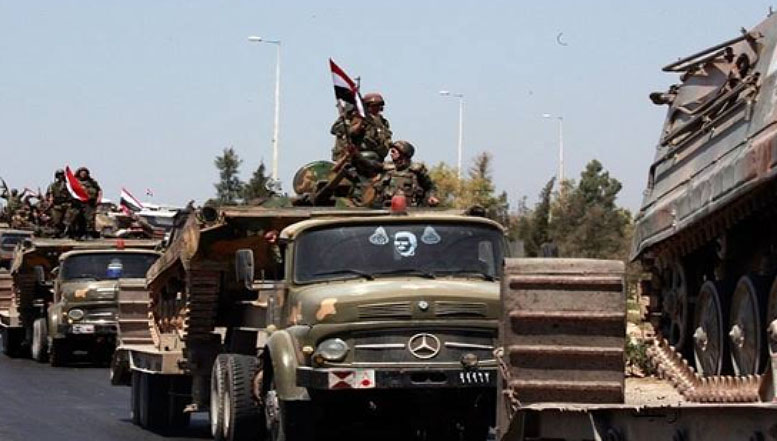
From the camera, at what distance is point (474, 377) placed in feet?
42.6

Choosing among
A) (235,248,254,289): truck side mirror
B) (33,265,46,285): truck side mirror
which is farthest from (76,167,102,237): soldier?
(235,248,254,289): truck side mirror

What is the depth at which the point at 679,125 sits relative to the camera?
12.2 m

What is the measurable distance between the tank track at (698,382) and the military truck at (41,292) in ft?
49.4

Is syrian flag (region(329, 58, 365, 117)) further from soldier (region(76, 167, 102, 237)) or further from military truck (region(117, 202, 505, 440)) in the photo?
soldier (region(76, 167, 102, 237))

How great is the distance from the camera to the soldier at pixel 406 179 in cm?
1670

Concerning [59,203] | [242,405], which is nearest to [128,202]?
[59,203]

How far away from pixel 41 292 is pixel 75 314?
3.60m

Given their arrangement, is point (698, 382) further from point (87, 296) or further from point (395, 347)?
point (87, 296)

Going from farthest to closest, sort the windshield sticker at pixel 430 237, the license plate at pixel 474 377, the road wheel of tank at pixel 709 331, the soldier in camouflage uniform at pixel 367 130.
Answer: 1. the soldier in camouflage uniform at pixel 367 130
2. the windshield sticker at pixel 430 237
3. the license plate at pixel 474 377
4. the road wheel of tank at pixel 709 331

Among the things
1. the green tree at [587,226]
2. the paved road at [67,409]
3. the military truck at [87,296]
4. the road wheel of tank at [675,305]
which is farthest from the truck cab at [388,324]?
the green tree at [587,226]

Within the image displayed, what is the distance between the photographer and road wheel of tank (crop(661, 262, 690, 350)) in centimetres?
1226

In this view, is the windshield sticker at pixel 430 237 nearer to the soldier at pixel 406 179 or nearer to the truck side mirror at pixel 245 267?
the truck side mirror at pixel 245 267

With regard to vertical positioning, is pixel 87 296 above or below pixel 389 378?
above

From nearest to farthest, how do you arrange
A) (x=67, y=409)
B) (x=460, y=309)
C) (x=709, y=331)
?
(x=709, y=331)
(x=460, y=309)
(x=67, y=409)
